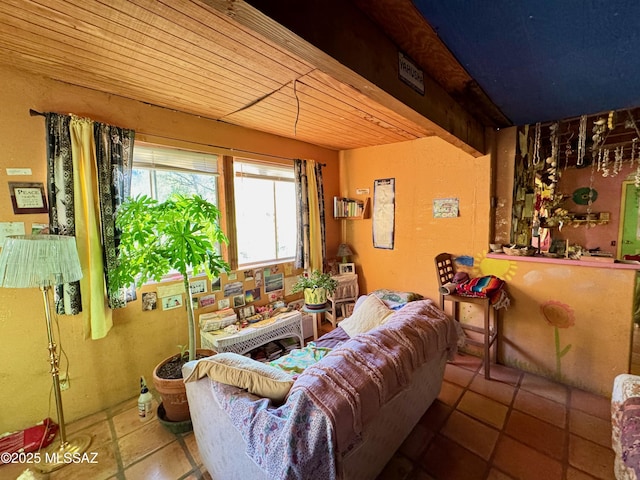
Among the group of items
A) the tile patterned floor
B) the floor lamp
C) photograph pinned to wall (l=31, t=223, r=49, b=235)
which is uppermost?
photograph pinned to wall (l=31, t=223, r=49, b=235)

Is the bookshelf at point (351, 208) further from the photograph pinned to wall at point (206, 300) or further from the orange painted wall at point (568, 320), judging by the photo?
Answer: the photograph pinned to wall at point (206, 300)

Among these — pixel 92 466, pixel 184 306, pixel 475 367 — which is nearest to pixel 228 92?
pixel 184 306

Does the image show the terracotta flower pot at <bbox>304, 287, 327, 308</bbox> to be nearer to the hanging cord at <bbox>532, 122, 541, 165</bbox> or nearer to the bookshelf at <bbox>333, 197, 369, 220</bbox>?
the bookshelf at <bbox>333, 197, 369, 220</bbox>

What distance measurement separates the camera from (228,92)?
183cm

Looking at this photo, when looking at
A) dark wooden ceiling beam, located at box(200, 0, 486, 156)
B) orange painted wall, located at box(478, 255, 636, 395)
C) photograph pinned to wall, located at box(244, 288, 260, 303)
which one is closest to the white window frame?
photograph pinned to wall, located at box(244, 288, 260, 303)

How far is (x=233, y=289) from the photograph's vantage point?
2.62 metres

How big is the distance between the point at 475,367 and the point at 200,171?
3.14 meters

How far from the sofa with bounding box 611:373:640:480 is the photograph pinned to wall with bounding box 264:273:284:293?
2.57 m

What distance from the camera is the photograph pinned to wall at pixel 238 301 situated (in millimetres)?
2631

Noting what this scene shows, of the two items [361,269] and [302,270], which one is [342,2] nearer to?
[302,270]

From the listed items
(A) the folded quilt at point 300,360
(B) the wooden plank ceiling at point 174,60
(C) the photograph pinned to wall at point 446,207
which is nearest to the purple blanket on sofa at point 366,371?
(A) the folded quilt at point 300,360

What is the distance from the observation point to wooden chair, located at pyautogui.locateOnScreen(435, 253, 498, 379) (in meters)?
2.27

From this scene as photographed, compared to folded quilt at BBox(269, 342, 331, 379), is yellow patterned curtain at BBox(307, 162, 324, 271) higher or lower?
higher

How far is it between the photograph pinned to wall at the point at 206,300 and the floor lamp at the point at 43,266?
978 millimetres
